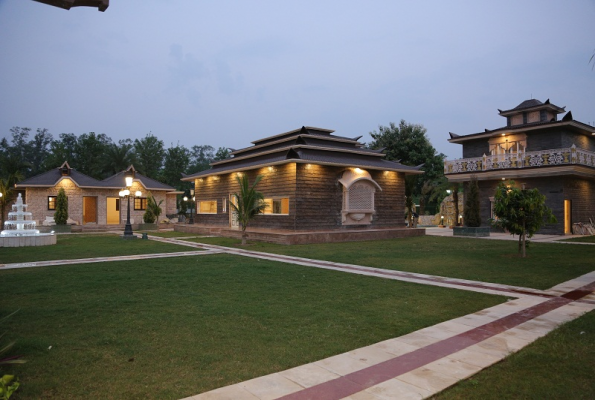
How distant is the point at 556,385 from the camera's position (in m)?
3.70

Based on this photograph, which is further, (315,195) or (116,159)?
(116,159)

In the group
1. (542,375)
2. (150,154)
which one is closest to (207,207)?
(542,375)

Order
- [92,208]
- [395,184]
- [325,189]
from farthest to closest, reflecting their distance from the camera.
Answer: [92,208], [395,184], [325,189]

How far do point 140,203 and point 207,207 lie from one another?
937 centimetres

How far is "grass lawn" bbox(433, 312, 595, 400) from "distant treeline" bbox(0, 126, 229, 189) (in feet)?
107

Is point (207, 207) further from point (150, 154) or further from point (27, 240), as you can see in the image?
point (150, 154)

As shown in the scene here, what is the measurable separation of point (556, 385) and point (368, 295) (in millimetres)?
4003

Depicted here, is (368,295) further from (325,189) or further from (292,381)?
(325,189)

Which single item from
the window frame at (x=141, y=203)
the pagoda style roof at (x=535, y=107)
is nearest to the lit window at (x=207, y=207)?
the window frame at (x=141, y=203)

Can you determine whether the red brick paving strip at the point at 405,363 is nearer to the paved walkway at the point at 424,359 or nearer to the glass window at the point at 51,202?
the paved walkway at the point at 424,359

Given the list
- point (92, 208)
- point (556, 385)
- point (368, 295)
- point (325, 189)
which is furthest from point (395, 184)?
point (92, 208)

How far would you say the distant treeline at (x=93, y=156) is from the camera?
4553 cm

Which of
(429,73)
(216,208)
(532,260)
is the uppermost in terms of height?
(429,73)

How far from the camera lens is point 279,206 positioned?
21500 mm
